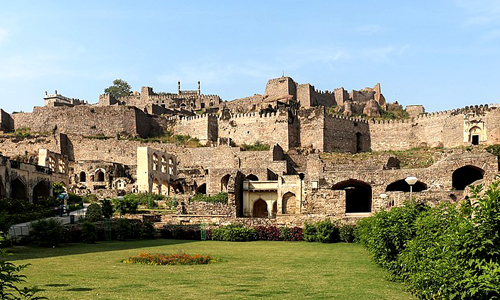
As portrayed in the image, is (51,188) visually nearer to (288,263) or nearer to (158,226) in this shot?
(158,226)

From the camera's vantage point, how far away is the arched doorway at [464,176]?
3749 centimetres

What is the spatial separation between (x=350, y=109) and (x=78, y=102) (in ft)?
166

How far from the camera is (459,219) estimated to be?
830 centimetres

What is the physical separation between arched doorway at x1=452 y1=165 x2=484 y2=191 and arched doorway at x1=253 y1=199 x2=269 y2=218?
14.2m

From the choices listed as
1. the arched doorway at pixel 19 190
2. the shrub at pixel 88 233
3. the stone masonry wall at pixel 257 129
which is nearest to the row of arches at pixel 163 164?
the stone masonry wall at pixel 257 129

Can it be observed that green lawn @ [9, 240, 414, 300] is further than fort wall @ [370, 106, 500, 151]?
No

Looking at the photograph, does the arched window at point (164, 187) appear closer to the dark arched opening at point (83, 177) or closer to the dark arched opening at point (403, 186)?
the dark arched opening at point (83, 177)

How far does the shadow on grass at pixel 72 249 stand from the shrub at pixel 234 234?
2402mm

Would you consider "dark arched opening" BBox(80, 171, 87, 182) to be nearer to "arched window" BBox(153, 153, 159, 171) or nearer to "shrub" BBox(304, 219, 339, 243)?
"arched window" BBox(153, 153, 159, 171)

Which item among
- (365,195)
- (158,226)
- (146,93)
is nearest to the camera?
(158,226)

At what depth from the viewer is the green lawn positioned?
1152 cm

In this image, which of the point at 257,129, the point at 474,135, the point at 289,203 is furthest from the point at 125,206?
the point at 474,135

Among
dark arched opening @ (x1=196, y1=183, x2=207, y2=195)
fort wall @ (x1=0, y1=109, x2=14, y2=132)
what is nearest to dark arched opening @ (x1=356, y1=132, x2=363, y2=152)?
dark arched opening @ (x1=196, y1=183, x2=207, y2=195)

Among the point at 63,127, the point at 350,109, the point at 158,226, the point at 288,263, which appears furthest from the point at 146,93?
the point at 288,263
